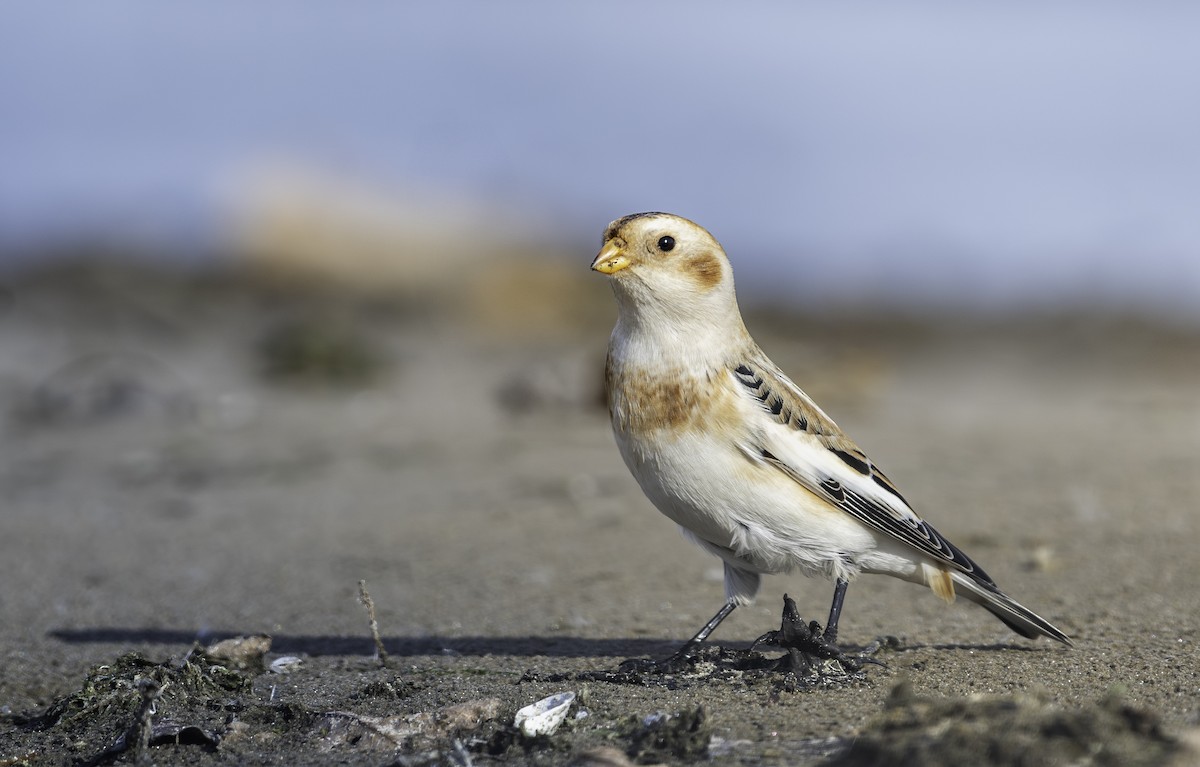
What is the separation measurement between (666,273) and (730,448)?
575 mm

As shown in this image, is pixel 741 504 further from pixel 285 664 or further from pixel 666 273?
pixel 285 664

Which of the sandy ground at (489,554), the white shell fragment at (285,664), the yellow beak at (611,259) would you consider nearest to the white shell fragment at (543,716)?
the sandy ground at (489,554)

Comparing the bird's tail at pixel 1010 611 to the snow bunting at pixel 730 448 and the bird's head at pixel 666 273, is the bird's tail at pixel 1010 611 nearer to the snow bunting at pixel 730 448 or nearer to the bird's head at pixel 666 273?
the snow bunting at pixel 730 448

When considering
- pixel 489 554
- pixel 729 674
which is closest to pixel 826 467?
pixel 729 674

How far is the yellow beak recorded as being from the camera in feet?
12.8

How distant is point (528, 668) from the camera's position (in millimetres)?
4027

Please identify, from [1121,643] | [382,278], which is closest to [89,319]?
[382,278]

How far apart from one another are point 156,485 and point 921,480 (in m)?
4.15

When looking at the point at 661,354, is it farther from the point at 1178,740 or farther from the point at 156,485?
the point at 156,485

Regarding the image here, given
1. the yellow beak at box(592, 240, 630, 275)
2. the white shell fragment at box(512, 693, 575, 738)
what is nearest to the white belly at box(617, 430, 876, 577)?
the yellow beak at box(592, 240, 630, 275)

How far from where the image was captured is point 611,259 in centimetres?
394

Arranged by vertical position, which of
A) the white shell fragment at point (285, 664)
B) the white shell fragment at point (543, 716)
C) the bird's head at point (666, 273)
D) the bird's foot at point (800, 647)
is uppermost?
the bird's head at point (666, 273)

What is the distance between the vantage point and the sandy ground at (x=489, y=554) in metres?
3.40

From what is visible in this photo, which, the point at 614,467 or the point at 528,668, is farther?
the point at 614,467
